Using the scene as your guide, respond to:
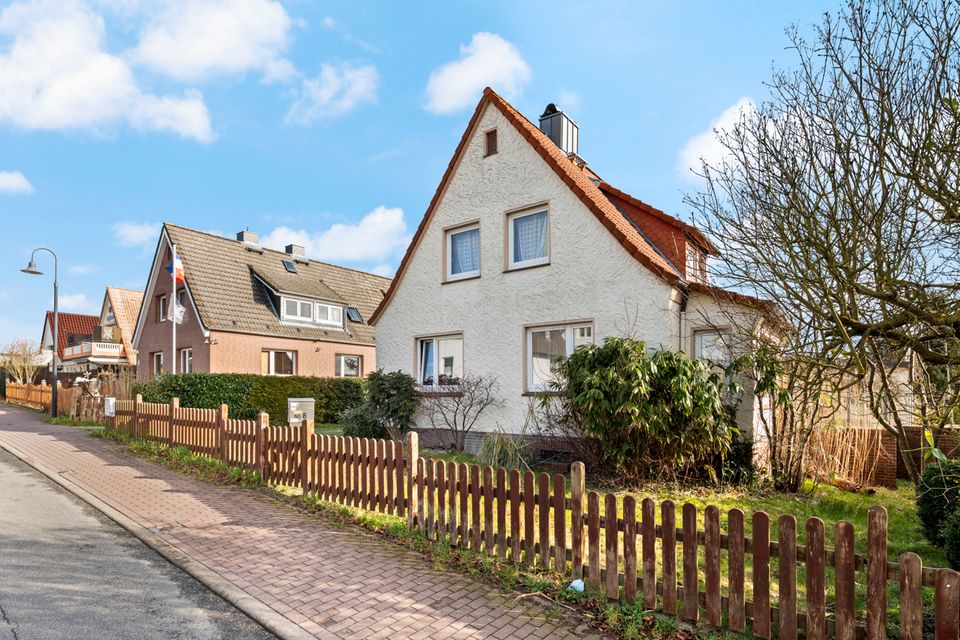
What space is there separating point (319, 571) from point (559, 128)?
1360cm

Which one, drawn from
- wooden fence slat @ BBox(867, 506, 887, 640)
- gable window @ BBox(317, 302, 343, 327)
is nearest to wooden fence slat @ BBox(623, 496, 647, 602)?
wooden fence slat @ BBox(867, 506, 887, 640)

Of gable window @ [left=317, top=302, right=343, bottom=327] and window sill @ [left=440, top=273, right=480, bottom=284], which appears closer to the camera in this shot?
window sill @ [left=440, top=273, right=480, bottom=284]

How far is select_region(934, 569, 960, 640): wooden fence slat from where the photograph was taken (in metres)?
3.49

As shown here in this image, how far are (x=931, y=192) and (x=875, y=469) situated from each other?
8.18m

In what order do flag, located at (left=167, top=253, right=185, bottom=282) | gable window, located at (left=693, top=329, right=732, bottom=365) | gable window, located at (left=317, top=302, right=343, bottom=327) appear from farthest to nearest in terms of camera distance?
gable window, located at (left=317, top=302, right=343, bottom=327) < flag, located at (left=167, top=253, right=185, bottom=282) < gable window, located at (left=693, top=329, right=732, bottom=365)

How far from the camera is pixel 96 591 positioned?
5.09m

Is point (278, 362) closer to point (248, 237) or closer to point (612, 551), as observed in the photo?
point (248, 237)

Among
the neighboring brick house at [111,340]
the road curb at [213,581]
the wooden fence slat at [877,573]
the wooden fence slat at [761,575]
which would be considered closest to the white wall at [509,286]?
the wooden fence slat at [761,575]

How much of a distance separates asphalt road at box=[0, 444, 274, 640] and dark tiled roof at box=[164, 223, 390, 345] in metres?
18.1

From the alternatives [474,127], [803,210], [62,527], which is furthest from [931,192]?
[474,127]

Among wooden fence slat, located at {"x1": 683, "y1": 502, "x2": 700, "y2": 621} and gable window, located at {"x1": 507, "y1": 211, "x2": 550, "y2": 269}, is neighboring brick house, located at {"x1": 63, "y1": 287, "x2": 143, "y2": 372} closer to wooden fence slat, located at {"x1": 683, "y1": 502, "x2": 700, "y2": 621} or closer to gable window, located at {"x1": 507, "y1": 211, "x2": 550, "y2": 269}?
gable window, located at {"x1": 507, "y1": 211, "x2": 550, "y2": 269}

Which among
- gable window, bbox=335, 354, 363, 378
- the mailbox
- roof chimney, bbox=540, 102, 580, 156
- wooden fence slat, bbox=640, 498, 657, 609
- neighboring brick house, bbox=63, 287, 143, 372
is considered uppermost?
roof chimney, bbox=540, 102, 580, 156

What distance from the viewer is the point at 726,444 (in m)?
9.31

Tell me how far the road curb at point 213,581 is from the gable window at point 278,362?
1741 centimetres
